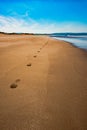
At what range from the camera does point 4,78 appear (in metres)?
4.75

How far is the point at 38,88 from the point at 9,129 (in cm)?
177

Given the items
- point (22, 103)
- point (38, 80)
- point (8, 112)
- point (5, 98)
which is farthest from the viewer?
point (38, 80)

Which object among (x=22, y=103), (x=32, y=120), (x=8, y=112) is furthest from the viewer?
(x=22, y=103)

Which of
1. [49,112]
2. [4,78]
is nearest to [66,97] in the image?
[49,112]

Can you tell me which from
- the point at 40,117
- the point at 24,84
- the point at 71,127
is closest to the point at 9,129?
the point at 40,117

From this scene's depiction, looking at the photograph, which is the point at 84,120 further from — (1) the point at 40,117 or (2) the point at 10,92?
(2) the point at 10,92

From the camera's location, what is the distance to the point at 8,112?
2846 mm

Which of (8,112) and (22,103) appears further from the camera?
(22,103)

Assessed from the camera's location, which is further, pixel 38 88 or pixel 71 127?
pixel 38 88

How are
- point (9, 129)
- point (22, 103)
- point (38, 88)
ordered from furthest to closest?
point (38, 88) < point (22, 103) < point (9, 129)

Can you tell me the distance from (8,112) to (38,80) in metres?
1.98

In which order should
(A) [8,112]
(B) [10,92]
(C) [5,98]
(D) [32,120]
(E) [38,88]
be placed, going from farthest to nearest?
(E) [38,88] → (B) [10,92] → (C) [5,98] → (A) [8,112] → (D) [32,120]

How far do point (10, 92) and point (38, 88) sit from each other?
2.72ft

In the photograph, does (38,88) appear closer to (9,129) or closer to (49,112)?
(49,112)
